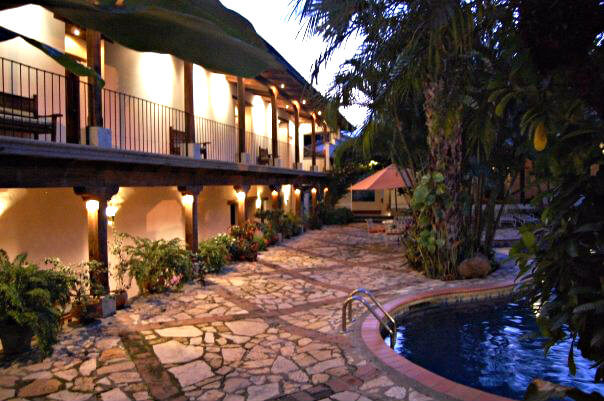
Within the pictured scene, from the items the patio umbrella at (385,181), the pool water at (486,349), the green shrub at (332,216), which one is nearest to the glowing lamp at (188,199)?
the pool water at (486,349)

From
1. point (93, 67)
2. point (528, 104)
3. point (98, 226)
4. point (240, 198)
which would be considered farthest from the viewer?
point (240, 198)

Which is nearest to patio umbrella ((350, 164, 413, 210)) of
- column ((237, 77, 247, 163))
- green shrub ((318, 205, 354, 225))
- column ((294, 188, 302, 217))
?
column ((237, 77, 247, 163))

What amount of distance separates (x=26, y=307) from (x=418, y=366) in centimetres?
506

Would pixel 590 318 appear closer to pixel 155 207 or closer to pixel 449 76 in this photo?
pixel 449 76

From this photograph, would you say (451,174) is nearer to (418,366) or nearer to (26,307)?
(418,366)

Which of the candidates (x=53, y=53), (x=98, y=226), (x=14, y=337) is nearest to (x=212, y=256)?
(x=98, y=226)

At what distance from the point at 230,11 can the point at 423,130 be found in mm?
13040

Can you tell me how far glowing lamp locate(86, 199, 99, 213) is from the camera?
834cm

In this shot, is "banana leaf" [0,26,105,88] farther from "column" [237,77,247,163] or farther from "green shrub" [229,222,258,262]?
"column" [237,77,247,163]

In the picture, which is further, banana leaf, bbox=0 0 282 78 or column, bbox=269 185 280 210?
column, bbox=269 185 280 210

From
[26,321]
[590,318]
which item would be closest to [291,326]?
[26,321]

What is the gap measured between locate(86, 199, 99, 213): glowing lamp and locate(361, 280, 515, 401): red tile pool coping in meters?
5.21

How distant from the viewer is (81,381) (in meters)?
5.36

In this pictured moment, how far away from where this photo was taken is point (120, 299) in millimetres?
8492
